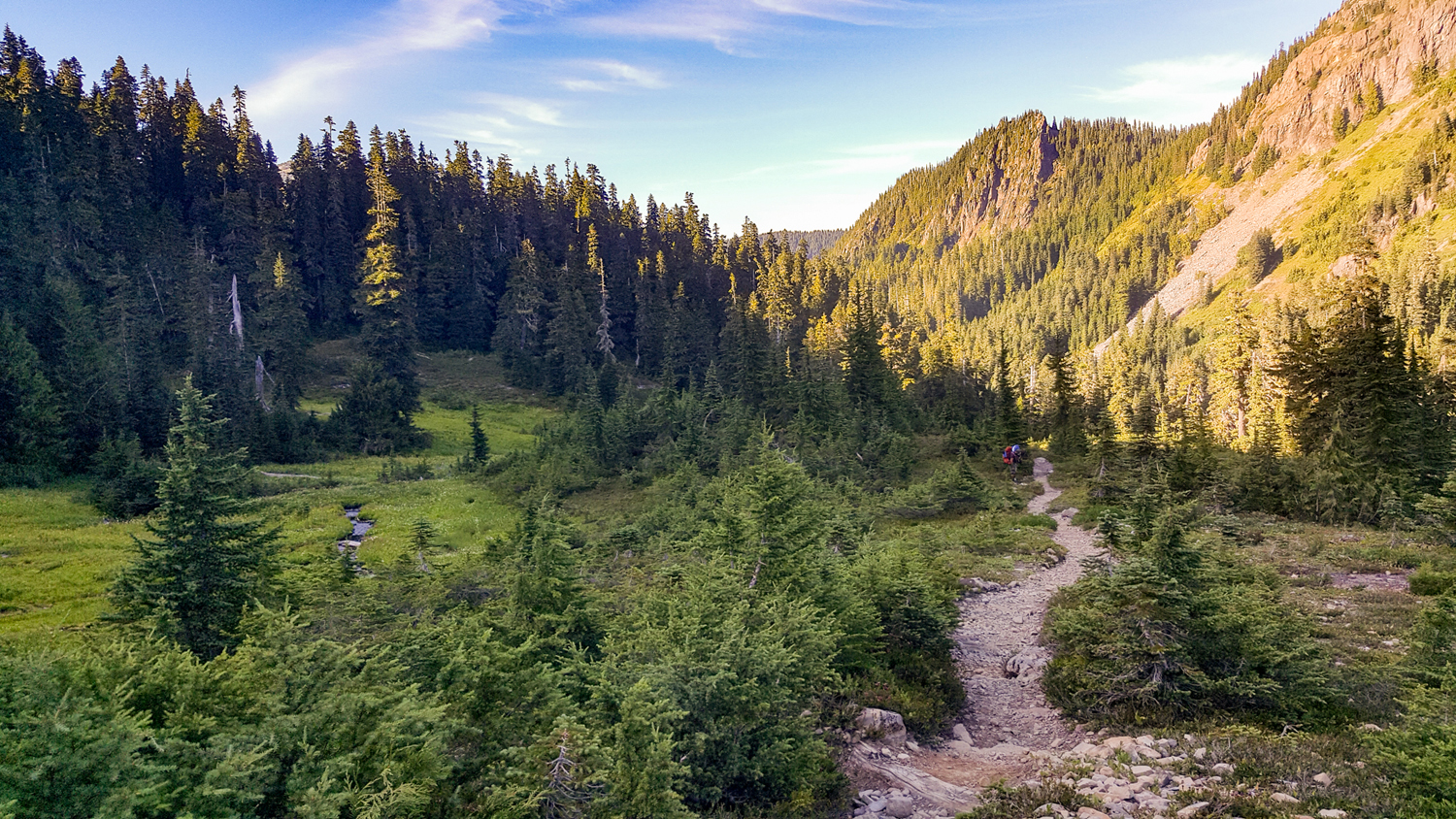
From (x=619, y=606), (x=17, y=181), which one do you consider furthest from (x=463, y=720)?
(x=17, y=181)

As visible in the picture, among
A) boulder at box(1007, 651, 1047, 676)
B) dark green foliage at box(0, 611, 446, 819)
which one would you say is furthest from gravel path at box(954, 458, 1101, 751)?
dark green foliage at box(0, 611, 446, 819)

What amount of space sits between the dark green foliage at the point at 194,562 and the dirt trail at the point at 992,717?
10.8 metres

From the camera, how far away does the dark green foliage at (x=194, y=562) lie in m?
10.6

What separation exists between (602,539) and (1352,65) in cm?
24019

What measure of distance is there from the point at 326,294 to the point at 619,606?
76304mm

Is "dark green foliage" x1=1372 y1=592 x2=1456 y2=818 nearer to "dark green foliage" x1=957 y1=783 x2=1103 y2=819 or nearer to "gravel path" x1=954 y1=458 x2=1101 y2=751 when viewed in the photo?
"dark green foliage" x1=957 y1=783 x2=1103 y2=819

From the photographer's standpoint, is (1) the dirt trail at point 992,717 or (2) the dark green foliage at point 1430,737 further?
(1) the dirt trail at point 992,717

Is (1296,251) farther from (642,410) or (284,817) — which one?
(284,817)

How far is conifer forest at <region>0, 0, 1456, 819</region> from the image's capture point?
22.1ft

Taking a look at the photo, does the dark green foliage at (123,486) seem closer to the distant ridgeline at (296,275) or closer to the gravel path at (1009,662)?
the distant ridgeline at (296,275)

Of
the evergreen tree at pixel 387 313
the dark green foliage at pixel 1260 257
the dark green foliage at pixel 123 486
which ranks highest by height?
the dark green foliage at pixel 1260 257

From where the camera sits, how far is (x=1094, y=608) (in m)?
11.7

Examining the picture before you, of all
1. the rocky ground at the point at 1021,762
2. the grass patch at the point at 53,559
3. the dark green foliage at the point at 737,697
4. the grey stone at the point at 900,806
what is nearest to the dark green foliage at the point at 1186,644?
the rocky ground at the point at 1021,762

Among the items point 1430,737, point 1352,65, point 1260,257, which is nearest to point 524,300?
point 1430,737
